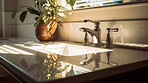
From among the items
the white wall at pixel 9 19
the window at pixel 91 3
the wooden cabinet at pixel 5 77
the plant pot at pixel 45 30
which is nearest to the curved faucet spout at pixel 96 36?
the window at pixel 91 3

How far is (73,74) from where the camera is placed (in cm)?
51

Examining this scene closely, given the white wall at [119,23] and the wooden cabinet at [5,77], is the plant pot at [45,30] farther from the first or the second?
the wooden cabinet at [5,77]

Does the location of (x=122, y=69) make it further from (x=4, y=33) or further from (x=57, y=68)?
(x=4, y=33)

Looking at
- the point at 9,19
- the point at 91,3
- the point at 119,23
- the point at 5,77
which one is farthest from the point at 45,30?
the point at 9,19

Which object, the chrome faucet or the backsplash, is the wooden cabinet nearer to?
the chrome faucet

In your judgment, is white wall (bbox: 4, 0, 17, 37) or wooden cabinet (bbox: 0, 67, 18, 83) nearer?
wooden cabinet (bbox: 0, 67, 18, 83)

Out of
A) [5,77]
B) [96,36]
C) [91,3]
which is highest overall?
[91,3]

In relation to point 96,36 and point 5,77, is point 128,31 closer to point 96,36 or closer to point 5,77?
point 96,36

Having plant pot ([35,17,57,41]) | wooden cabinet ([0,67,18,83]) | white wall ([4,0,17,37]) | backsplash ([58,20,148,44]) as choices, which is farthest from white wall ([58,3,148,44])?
white wall ([4,0,17,37])

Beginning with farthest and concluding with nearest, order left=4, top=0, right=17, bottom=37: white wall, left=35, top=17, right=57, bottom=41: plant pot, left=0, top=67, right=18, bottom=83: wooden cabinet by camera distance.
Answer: left=4, top=0, right=17, bottom=37: white wall
left=35, top=17, right=57, bottom=41: plant pot
left=0, top=67, right=18, bottom=83: wooden cabinet

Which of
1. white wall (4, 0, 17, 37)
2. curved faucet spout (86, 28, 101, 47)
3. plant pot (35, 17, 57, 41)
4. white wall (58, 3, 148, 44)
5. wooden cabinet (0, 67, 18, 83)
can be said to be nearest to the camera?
wooden cabinet (0, 67, 18, 83)

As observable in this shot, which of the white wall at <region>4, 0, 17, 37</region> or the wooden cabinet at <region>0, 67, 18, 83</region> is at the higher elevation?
the white wall at <region>4, 0, 17, 37</region>

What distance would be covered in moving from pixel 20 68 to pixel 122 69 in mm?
355

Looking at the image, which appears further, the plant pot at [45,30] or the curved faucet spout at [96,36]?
the plant pot at [45,30]
